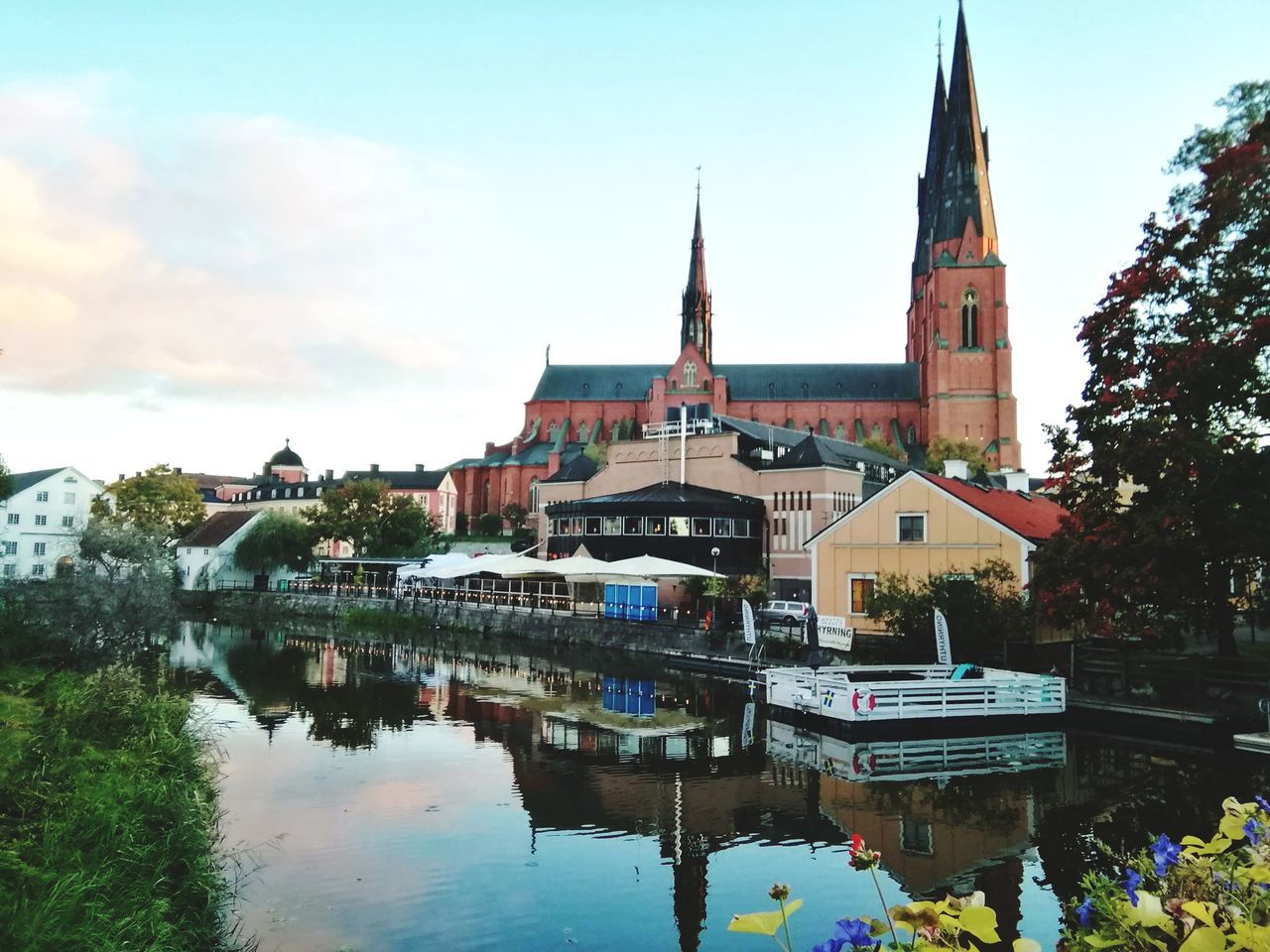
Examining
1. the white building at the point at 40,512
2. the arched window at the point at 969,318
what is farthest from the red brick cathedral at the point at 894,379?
the white building at the point at 40,512

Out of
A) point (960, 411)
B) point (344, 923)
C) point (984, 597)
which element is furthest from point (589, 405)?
point (344, 923)

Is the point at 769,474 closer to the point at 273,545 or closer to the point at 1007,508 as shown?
the point at 1007,508

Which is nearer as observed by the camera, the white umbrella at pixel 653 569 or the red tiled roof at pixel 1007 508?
the red tiled roof at pixel 1007 508

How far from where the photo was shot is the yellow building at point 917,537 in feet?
103

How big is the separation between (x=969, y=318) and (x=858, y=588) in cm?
6567

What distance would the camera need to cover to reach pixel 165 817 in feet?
36.1

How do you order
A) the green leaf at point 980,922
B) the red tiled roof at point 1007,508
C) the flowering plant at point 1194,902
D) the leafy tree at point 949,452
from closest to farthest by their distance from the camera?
the green leaf at point 980,922
the flowering plant at point 1194,902
the red tiled roof at point 1007,508
the leafy tree at point 949,452

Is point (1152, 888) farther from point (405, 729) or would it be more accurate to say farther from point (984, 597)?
point (984, 597)

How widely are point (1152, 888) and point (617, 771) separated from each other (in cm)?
1407

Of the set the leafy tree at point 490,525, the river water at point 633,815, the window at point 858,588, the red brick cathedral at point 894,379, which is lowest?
the river water at point 633,815

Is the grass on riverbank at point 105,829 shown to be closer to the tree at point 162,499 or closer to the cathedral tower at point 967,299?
the tree at point 162,499

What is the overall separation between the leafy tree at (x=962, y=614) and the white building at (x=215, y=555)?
59216 millimetres

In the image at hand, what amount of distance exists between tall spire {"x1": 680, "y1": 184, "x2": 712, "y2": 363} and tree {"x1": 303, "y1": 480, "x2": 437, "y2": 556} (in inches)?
1681

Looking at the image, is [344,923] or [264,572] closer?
[344,923]
